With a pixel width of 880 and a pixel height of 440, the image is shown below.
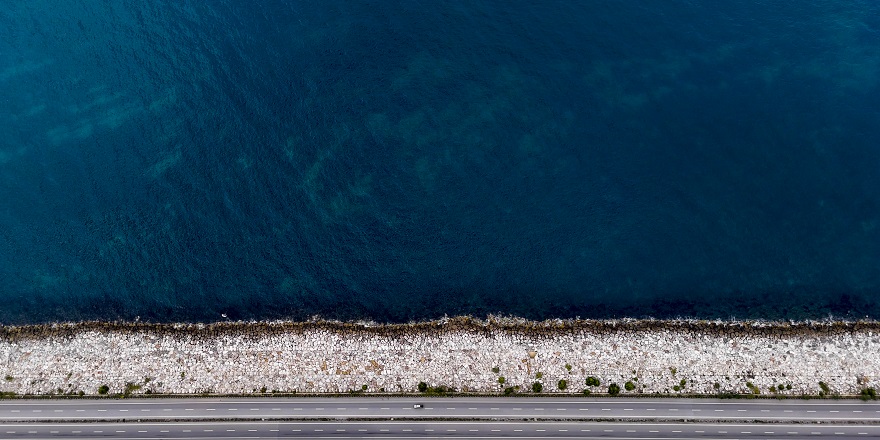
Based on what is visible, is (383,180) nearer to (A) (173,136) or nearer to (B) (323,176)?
(B) (323,176)

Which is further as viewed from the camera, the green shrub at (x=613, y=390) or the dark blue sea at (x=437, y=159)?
the dark blue sea at (x=437, y=159)

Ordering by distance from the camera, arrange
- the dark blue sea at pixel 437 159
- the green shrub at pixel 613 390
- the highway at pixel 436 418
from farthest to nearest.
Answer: the dark blue sea at pixel 437 159 → the green shrub at pixel 613 390 → the highway at pixel 436 418

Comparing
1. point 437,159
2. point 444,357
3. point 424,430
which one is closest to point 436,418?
point 424,430

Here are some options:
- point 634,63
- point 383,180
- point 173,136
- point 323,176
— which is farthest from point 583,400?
point 173,136

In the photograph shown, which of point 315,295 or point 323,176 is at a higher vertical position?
point 323,176

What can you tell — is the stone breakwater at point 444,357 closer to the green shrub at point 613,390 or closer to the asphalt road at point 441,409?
the green shrub at point 613,390

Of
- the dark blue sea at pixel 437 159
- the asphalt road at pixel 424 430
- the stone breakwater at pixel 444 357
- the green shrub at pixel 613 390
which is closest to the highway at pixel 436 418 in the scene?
the asphalt road at pixel 424 430
